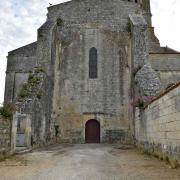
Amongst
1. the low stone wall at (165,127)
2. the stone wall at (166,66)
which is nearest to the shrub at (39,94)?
the low stone wall at (165,127)

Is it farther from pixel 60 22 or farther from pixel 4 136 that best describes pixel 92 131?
pixel 4 136

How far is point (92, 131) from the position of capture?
17.2 metres

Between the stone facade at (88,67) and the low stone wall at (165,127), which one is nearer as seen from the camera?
the low stone wall at (165,127)

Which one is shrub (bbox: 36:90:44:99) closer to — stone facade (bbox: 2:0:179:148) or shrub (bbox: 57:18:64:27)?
stone facade (bbox: 2:0:179:148)

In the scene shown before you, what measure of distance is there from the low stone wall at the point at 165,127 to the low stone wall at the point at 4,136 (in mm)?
5071

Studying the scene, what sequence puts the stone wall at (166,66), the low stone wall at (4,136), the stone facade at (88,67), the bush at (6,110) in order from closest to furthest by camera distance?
the low stone wall at (4,136) → the bush at (6,110) → the stone facade at (88,67) → the stone wall at (166,66)

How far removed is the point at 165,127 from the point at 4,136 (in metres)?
5.23

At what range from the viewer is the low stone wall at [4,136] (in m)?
8.70

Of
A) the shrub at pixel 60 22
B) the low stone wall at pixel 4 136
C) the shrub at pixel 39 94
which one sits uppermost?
the shrub at pixel 60 22

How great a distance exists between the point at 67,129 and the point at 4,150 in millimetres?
8279

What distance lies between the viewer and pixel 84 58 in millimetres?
17938

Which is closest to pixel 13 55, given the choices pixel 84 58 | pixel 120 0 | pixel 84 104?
pixel 84 58

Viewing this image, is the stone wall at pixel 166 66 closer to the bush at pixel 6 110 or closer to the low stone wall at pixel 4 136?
the bush at pixel 6 110

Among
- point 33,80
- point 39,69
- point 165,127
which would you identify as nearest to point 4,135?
point 165,127
